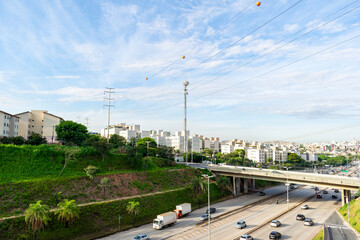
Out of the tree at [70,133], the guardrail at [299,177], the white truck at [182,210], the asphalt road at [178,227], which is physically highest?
the tree at [70,133]

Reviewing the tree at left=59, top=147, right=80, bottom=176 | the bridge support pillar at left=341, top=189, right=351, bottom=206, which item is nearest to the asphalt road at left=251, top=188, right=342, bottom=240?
the bridge support pillar at left=341, top=189, right=351, bottom=206

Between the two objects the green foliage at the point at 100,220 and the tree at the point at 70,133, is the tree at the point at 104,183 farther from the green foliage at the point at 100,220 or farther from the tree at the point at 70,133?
the tree at the point at 70,133

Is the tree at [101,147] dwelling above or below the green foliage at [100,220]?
above

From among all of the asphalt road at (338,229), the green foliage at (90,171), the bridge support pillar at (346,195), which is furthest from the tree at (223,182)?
the green foliage at (90,171)

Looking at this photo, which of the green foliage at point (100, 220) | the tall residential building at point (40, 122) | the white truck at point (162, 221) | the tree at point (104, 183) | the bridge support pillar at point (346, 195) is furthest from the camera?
the tall residential building at point (40, 122)

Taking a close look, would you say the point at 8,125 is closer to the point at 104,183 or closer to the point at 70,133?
the point at 70,133

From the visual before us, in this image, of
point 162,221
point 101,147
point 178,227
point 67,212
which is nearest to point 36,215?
point 67,212

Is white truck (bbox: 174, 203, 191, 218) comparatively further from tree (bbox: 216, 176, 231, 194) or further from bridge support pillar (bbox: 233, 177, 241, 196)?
bridge support pillar (bbox: 233, 177, 241, 196)
